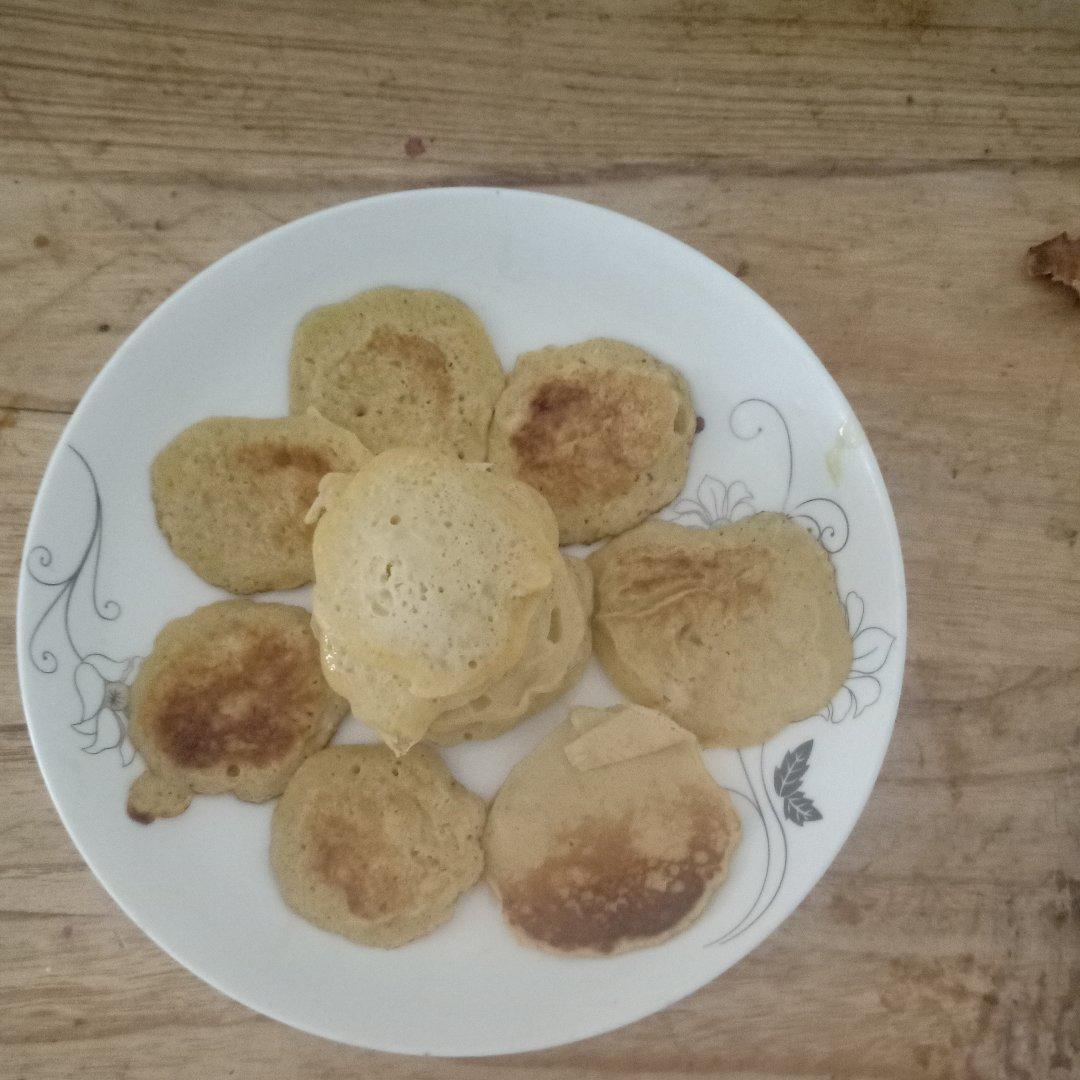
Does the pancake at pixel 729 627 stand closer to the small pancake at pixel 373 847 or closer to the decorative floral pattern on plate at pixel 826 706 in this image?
the decorative floral pattern on plate at pixel 826 706

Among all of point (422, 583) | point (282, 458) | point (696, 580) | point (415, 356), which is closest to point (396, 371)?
Result: point (415, 356)

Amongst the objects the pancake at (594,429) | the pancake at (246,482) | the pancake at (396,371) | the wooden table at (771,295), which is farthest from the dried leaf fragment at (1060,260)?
the pancake at (246,482)

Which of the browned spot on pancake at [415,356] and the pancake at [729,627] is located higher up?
the browned spot on pancake at [415,356]

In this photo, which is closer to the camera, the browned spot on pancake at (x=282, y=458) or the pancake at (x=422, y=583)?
the pancake at (x=422, y=583)

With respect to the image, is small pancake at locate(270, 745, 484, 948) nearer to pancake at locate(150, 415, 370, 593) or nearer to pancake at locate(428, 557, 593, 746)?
pancake at locate(428, 557, 593, 746)

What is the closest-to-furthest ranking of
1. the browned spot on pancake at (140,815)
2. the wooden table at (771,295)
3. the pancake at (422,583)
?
the pancake at (422,583) → the browned spot on pancake at (140,815) → the wooden table at (771,295)

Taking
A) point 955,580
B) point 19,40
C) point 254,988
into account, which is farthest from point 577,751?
point 19,40

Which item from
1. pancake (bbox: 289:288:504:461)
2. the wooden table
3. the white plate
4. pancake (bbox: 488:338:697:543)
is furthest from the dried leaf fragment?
pancake (bbox: 289:288:504:461)
